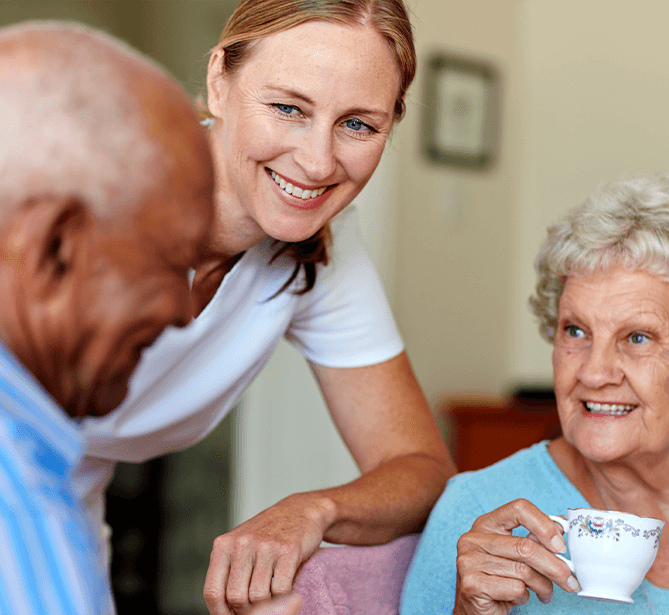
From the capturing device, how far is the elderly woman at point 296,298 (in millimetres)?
1037

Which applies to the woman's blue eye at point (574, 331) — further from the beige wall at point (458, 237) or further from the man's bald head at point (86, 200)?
the beige wall at point (458, 237)

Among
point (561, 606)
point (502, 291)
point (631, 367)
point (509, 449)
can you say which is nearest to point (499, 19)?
point (502, 291)

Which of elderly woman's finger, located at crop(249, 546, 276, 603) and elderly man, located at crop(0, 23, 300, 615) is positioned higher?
elderly man, located at crop(0, 23, 300, 615)

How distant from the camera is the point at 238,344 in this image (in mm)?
1324

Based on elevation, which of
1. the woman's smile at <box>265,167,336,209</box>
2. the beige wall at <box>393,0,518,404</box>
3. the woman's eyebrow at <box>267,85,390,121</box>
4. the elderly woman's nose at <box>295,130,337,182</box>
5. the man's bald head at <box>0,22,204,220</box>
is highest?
the man's bald head at <box>0,22,204,220</box>

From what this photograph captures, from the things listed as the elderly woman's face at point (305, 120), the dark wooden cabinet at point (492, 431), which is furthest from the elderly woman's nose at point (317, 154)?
the dark wooden cabinet at point (492, 431)

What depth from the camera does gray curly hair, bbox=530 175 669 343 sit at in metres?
1.23

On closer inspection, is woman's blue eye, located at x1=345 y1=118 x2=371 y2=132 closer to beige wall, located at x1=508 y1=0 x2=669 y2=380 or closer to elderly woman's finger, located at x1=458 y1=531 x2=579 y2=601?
elderly woman's finger, located at x1=458 y1=531 x2=579 y2=601

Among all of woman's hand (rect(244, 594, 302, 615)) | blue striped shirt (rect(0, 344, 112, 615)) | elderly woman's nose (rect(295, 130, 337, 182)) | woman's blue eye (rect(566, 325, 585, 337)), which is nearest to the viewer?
blue striped shirt (rect(0, 344, 112, 615))

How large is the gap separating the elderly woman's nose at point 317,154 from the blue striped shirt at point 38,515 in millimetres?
610

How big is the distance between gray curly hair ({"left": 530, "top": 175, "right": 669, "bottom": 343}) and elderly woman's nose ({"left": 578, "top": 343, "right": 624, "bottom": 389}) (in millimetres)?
124

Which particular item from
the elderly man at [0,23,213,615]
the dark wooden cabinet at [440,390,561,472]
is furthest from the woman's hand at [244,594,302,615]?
the dark wooden cabinet at [440,390,561,472]

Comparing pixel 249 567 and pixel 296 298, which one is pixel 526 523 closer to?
pixel 249 567

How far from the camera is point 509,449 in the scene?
3.04 metres
